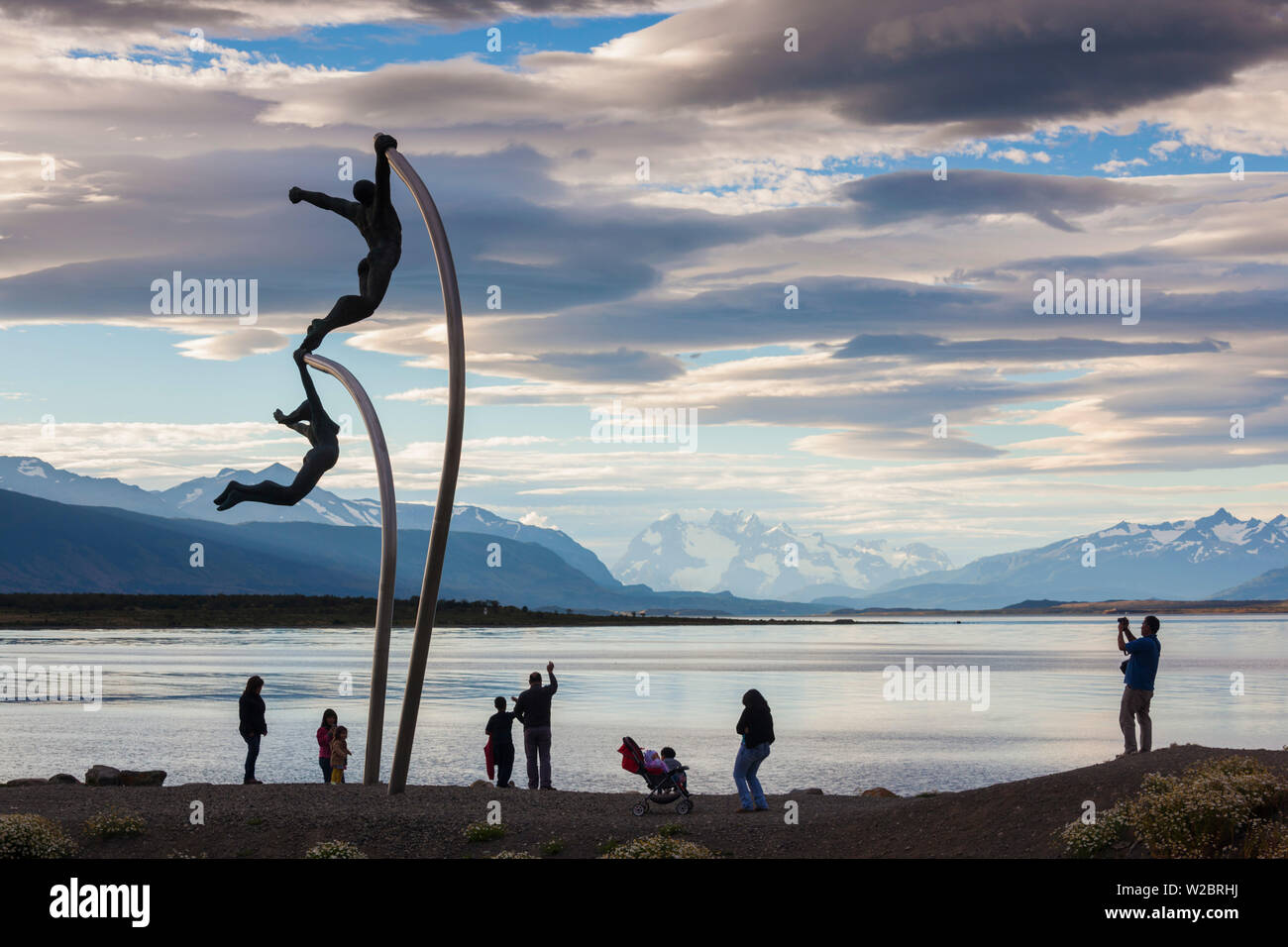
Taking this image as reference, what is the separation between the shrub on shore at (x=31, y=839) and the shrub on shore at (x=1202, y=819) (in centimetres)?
1308

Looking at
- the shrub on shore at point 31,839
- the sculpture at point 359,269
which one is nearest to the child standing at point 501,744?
the sculpture at point 359,269

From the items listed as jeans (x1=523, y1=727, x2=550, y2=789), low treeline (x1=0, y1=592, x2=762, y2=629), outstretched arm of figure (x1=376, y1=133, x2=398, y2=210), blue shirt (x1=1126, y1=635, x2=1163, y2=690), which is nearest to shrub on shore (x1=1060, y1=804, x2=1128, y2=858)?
blue shirt (x1=1126, y1=635, x2=1163, y2=690)

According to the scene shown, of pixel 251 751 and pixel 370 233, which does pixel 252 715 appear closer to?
pixel 251 751

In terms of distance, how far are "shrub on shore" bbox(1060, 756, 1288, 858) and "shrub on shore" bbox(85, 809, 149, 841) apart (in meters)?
12.7

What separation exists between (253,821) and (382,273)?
8696 mm

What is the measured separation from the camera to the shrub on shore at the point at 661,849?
53.6 ft

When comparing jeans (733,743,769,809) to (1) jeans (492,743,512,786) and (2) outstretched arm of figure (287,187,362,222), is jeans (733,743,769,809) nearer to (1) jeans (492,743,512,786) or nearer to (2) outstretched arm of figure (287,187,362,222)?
(1) jeans (492,743,512,786)

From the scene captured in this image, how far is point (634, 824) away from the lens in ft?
61.9

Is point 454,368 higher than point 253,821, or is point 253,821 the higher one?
point 454,368

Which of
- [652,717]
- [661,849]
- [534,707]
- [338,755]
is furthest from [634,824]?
[652,717]
